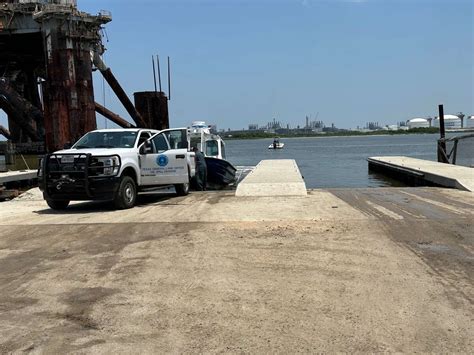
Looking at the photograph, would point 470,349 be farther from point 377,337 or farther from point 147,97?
point 147,97

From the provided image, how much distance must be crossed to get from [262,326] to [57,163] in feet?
30.1

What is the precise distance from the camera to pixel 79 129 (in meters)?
34.6

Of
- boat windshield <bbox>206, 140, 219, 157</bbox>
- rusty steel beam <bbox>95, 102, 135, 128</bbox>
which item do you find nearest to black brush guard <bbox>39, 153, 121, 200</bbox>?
boat windshield <bbox>206, 140, 219, 157</bbox>

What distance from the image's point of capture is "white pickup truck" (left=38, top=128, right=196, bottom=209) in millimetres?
12195

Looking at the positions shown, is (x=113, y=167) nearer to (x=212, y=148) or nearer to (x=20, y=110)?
(x=212, y=148)

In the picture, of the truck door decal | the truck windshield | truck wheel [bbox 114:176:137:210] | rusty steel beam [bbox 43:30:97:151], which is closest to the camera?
truck wheel [bbox 114:176:137:210]

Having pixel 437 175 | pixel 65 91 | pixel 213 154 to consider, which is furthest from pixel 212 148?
pixel 65 91

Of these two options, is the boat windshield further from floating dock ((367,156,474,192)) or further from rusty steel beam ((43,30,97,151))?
rusty steel beam ((43,30,97,151))

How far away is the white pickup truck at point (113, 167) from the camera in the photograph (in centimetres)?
1220

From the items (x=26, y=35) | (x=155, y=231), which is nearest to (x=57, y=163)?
(x=155, y=231)

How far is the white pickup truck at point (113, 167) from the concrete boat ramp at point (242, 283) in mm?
1410

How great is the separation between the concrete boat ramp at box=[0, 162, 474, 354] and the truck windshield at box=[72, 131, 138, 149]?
2.92m

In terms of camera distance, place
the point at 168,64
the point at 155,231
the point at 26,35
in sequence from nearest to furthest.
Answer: the point at 155,231 → the point at 168,64 → the point at 26,35

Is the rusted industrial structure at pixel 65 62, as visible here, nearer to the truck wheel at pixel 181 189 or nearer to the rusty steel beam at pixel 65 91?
the rusty steel beam at pixel 65 91
